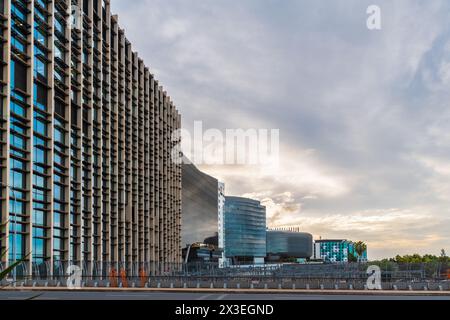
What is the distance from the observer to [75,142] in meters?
78.6

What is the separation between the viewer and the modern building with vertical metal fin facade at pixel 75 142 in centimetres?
6181

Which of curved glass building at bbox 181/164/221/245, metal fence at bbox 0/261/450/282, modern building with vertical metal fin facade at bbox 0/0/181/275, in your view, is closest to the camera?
metal fence at bbox 0/261/450/282

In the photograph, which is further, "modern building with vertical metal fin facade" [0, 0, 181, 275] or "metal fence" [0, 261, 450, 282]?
"modern building with vertical metal fin facade" [0, 0, 181, 275]

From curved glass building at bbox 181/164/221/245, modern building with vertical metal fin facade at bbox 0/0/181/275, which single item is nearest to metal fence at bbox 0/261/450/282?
modern building with vertical metal fin facade at bbox 0/0/181/275

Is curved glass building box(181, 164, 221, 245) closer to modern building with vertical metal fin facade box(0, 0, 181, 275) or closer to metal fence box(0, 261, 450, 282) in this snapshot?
modern building with vertical metal fin facade box(0, 0, 181, 275)

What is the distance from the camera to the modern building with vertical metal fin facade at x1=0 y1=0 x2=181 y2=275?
61812 millimetres

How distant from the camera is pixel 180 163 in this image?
140 m

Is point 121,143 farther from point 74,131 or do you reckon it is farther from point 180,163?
point 180,163

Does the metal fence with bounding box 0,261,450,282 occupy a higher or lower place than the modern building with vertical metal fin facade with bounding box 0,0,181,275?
Result: lower

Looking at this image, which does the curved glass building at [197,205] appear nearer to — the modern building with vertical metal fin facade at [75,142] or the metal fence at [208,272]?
the modern building with vertical metal fin facade at [75,142]

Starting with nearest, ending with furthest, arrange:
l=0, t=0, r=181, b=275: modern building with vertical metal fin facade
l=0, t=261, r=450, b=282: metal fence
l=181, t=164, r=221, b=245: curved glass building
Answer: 1. l=0, t=261, r=450, b=282: metal fence
2. l=0, t=0, r=181, b=275: modern building with vertical metal fin facade
3. l=181, t=164, r=221, b=245: curved glass building

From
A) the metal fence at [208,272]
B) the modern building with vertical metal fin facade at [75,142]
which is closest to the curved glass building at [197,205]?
the modern building with vertical metal fin facade at [75,142]

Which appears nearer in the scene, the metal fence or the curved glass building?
the metal fence
